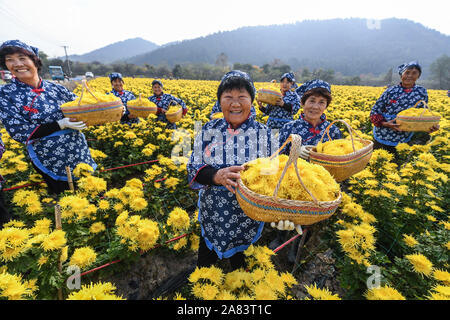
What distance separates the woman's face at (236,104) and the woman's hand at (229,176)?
0.49 metres

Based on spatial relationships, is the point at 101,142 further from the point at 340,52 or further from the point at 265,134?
the point at 340,52

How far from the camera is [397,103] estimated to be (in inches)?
164

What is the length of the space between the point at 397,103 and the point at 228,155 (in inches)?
169

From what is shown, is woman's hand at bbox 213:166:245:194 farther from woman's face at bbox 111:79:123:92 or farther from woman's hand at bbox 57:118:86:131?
woman's face at bbox 111:79:123:92

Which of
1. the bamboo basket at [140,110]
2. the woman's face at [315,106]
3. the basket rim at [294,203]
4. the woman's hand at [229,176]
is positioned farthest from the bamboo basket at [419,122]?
the bamboo basket at [140,110]

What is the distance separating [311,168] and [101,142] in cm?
639

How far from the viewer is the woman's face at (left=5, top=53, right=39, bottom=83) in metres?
2.38

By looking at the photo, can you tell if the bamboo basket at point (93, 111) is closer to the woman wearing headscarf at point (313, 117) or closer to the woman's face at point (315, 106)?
the woman wearing headscarf at point (313, 117)

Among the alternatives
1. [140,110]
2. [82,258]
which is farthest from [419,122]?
[140,110]

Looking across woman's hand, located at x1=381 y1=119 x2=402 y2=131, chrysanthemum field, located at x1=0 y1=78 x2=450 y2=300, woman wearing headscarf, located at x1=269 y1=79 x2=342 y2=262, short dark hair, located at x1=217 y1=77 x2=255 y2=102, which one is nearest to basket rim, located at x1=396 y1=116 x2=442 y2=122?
woman's hand, located at x1=381 y1=119 x2=402 y2=131

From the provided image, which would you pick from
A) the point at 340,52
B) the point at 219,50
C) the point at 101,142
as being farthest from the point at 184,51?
the point at 101,142

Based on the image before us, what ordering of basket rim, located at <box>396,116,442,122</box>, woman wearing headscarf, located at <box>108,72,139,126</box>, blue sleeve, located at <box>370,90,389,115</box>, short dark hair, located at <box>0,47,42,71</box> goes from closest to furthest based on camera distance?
short dark hair, located at <box>0,47,42,71</box>
basket rim, located at <box>396,116,442,122</box>
blue sleeve, located at <box>370,90,389,115</box>
woman wearing headscarf, located at <box>108,72,139,126</box>

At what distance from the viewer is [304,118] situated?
2.69m

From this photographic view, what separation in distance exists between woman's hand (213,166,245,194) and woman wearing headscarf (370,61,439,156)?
3.89 m
